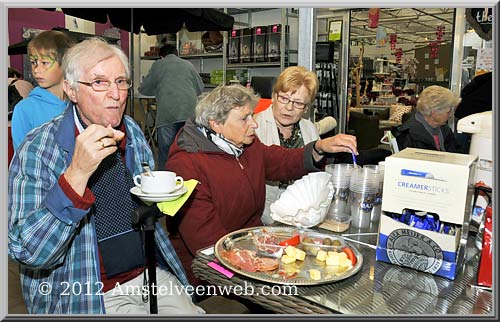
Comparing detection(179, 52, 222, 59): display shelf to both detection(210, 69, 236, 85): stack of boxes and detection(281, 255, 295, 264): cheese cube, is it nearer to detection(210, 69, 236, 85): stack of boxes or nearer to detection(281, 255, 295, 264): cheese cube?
detection(210, 69, 236, 85): stack of boxes

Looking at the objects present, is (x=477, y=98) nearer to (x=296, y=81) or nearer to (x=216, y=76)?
(x=296, y=81)

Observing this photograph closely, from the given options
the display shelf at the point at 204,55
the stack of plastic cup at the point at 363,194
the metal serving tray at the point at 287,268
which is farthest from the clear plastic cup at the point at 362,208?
the display shelf at the point at 204,55

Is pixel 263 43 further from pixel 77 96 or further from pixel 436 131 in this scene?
pixel 77 96

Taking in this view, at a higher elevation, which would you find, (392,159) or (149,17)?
(149,17)

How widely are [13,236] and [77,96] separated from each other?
1.64ft

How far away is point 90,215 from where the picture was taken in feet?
4.50

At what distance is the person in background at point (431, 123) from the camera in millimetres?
2961

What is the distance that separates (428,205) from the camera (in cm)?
109

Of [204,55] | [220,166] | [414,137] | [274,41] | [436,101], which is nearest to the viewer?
[220,166]

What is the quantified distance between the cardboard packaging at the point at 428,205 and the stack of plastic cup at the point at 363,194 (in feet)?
0.96

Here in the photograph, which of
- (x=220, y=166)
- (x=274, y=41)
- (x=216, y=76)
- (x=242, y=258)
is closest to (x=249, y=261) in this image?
(x=242, y=258)

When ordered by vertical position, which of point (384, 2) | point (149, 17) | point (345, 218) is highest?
point (149, 17)

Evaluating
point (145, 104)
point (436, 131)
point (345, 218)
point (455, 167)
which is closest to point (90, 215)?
point (345, 218)

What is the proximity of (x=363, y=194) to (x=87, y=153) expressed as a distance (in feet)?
3.08
